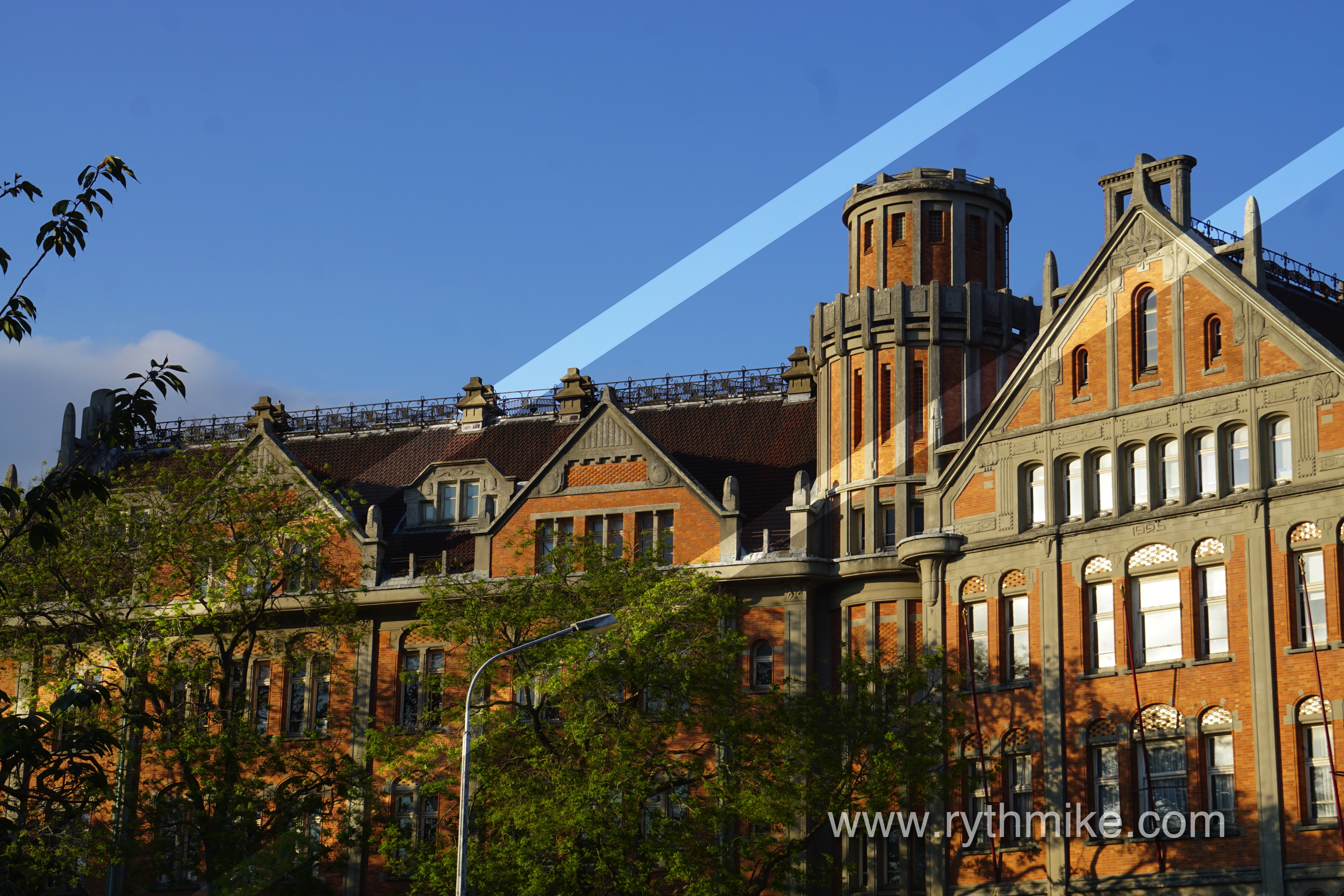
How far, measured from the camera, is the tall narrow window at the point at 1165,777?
4241 cm

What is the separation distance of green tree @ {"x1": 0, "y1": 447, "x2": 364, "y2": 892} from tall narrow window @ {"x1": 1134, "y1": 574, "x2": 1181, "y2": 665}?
18.9 m

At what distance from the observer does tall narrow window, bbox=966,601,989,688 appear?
46.5 metres

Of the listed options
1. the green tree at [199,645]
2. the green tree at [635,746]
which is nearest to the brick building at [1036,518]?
the green tree at [635,746]

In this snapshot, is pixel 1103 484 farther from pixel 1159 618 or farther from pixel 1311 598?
pixel 1311 598

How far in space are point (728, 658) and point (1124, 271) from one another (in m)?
14.3

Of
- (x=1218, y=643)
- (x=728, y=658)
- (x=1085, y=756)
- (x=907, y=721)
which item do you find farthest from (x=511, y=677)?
(x=1218, y=643)

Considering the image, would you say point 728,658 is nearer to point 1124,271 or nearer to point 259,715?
point 1124,271

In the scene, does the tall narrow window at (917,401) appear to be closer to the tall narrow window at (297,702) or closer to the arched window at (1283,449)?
the arched window at (1283,449)

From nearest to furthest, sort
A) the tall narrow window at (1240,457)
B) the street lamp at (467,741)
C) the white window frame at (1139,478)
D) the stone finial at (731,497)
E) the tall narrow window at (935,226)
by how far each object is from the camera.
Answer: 1. the street lamp at (467,741)
2. the tall narrow window at (1240,457)
3. the white window frame at (1139,478)
4. the stone finial at (731,497)
5. the tall narrow window at (935,226)

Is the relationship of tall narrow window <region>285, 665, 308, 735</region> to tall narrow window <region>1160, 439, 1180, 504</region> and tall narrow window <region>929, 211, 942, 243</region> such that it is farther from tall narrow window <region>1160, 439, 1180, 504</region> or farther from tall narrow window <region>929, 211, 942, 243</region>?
tall narrow window <region>1160, 439, 1180, 504</region>

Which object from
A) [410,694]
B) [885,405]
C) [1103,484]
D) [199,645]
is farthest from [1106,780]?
[199,645]

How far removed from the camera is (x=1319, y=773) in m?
40.5

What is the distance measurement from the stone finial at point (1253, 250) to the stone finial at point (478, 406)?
26.7 meters

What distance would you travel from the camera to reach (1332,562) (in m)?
40.9
